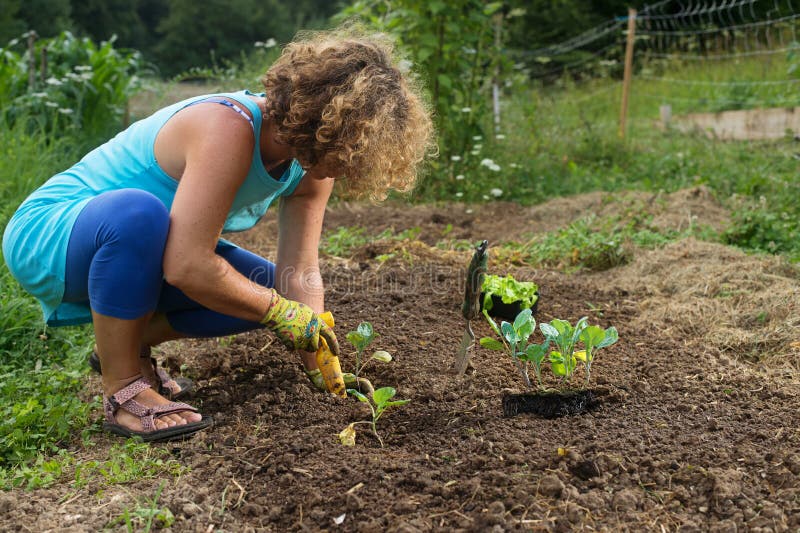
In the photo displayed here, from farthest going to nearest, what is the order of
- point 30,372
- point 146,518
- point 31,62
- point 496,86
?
point 496,86, point 31,62, point 30,372, point 146,518

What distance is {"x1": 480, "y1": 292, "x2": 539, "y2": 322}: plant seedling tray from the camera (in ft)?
8.69

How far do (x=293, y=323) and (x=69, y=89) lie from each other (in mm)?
4323

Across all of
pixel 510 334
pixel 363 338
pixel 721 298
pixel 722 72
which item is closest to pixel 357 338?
pixel 363 338

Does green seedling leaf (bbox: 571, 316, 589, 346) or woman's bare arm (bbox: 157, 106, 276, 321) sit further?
green seedling leaf (bbox: 571, 316, 589, 346)

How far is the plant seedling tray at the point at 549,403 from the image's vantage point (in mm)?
1949

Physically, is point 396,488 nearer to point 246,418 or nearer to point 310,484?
point 310,484

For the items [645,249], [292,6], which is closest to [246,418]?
[645,249]

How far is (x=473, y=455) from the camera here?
1693 millimetres

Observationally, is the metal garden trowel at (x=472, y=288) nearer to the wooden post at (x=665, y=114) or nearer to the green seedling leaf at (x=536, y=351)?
the green seedling leaf at (x=536, y=351)

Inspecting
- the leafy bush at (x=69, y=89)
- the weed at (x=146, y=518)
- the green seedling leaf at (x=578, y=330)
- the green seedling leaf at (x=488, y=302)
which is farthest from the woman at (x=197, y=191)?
the leafy bush at (x=69, y=89)

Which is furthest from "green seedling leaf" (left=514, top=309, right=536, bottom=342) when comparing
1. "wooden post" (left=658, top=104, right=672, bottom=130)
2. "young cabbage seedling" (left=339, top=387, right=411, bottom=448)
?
"wooden post" (left=658, top=104, right=672, bottom=130)

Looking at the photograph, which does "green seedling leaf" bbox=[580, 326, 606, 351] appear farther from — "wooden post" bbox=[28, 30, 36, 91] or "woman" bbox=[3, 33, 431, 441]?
"wooden post" bbox=[28, 30, 36, 91]

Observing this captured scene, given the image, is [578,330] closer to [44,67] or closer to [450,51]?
[450,51]

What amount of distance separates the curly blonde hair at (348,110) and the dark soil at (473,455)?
0.67m
